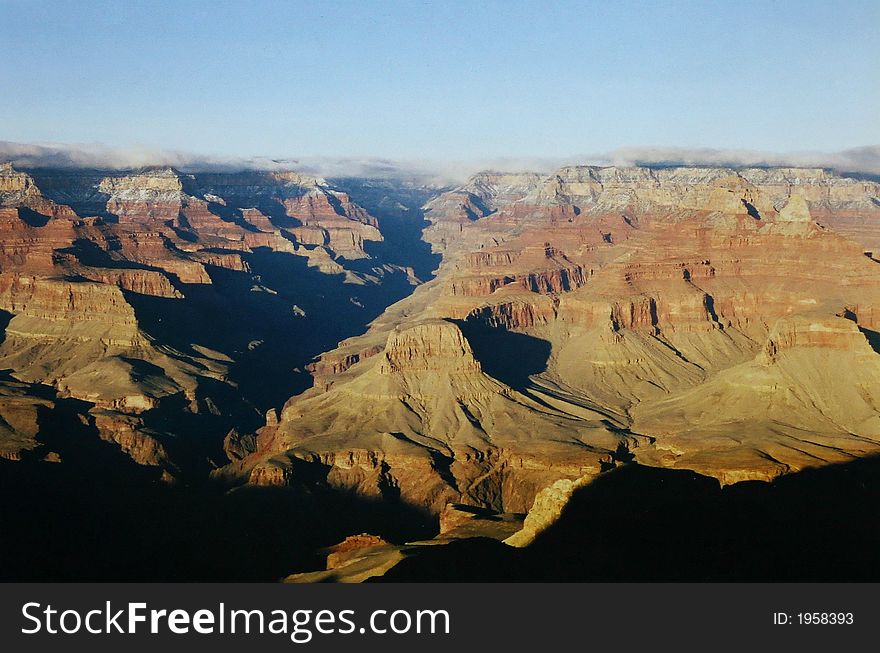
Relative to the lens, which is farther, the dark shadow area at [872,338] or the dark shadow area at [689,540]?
the dark shadow area at [872,338]

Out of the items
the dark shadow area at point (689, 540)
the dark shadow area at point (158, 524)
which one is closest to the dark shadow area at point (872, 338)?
the dark shadow area at point (689, 540)

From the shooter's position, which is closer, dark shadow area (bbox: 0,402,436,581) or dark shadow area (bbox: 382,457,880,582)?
dark shadow area (bbox: 382,457,880,582)

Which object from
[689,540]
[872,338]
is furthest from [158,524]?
[872,338]

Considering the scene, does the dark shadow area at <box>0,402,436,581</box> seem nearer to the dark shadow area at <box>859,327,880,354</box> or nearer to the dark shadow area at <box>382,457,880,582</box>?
the dark shadow area at <box>382,457,880,582</box>

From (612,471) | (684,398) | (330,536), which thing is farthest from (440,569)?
(684,398)

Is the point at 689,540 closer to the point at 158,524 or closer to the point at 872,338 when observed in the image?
the point at 158,524

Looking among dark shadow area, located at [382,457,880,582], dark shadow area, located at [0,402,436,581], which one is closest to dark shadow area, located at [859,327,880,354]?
dark shadow area, located at [382,457,880,582]

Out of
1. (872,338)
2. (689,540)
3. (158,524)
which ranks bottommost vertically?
(158,524)

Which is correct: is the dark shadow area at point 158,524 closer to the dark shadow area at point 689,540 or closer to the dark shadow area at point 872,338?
the dark shadow area at point 689,540

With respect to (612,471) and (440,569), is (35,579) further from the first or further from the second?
(612,471)
